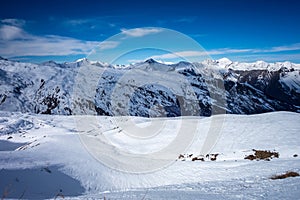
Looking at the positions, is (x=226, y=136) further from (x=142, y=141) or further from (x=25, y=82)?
(x=25, y=82)

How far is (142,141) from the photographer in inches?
1417

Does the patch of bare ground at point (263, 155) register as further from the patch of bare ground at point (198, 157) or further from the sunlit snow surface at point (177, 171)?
the patch of bare ground at point (198, 157)

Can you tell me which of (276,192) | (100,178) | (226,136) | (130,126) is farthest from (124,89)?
(276,192)

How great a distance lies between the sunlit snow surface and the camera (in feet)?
28.9

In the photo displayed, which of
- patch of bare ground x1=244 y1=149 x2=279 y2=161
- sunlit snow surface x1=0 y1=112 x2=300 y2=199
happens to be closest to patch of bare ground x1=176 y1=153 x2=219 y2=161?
sunlit snow surface x1=0 y1=112 x2=300 y2=199

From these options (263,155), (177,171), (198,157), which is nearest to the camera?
(177,171)

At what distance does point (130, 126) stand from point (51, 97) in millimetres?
117540

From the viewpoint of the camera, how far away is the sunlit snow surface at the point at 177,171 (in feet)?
28.9

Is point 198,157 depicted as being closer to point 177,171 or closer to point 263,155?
point 263,155

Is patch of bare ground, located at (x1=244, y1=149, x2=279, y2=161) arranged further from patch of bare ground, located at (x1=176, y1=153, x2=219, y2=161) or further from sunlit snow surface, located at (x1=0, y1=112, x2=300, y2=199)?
patch of bare ground, located at (x1=176, y1=153, x2=219, y2=161)

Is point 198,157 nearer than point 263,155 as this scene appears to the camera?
No

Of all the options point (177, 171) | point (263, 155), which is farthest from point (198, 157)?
point (177, 171)

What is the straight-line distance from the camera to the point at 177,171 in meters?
20.4

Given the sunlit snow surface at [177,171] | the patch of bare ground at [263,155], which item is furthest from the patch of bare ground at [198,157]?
the patch of bare ground at [263,155]
